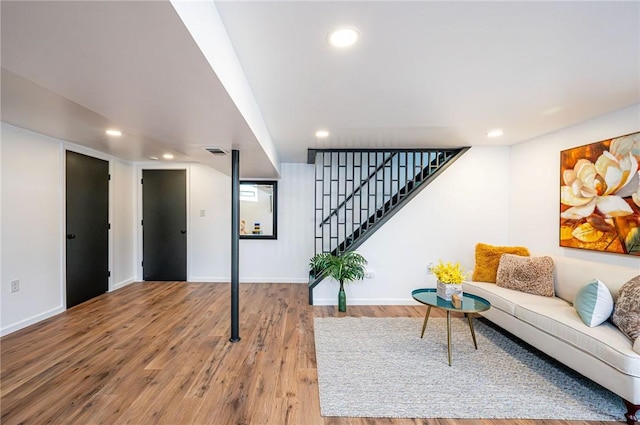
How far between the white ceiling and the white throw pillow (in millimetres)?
1649

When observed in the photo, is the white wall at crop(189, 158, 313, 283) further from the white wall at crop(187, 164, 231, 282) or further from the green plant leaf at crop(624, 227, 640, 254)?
the green plant leaf at crop(624, 227, 640, 254)

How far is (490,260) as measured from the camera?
3.48 m

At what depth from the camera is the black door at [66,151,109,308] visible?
3768 millimetres

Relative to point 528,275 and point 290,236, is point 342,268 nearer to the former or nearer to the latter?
point 290,236

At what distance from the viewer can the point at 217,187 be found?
5180 mm

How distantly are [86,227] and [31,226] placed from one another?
0.82 m

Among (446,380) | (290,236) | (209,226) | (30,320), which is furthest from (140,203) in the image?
(446,380)

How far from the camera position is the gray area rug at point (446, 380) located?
1.90 meters

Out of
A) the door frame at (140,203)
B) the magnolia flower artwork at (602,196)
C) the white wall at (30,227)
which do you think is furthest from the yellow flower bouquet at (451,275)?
the white wall at (30,227)

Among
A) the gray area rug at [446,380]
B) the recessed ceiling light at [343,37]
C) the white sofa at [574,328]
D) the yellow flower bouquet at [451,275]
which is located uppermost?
the recessed ceiling light at [343,37]

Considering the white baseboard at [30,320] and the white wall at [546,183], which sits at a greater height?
the white wall at [546,183]

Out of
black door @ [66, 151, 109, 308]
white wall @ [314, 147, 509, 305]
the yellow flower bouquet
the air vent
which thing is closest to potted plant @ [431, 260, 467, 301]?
the yellow flower bouquet

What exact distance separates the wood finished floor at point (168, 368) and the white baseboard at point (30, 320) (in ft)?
0.28

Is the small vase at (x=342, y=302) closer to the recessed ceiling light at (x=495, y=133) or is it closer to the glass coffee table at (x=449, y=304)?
the glass coffee table at (x=449, y=304)
